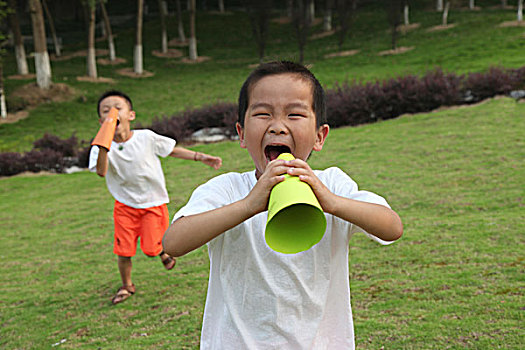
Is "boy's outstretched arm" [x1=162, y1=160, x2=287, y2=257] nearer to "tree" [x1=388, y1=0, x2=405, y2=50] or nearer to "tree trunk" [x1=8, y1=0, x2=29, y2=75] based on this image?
"tree" [x1=388, y1=0, x2=405, y2=50]

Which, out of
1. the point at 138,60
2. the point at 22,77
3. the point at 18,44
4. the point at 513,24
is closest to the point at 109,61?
the point at 138,60

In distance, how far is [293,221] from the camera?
157 cm

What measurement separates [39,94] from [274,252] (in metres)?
25.8

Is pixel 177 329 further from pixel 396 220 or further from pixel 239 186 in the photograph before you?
pixel 396 220

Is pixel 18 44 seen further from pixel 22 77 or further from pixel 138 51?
pixel 138 51

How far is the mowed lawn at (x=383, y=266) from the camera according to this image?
12.4 ft

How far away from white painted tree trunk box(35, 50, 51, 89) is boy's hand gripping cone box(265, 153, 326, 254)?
25877mm

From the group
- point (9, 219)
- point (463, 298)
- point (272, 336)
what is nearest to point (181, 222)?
point (272, 336)

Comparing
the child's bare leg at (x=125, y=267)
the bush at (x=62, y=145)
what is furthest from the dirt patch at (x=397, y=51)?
the child's bare leg at (x=125, y=267)

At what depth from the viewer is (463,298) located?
4008mm

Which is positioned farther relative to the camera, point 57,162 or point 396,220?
point 57,162

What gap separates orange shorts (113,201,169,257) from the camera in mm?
4980

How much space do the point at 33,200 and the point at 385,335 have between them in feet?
32.5

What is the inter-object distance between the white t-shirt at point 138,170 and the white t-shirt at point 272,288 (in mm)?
3146
